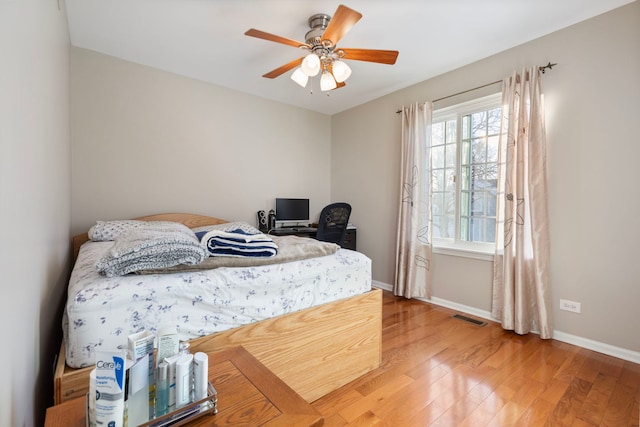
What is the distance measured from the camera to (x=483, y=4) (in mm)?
2020


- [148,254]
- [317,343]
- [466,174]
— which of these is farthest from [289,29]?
[317,343]

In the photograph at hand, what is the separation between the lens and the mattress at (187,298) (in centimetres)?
100

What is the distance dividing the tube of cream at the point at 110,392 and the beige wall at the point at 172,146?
8.60 ft

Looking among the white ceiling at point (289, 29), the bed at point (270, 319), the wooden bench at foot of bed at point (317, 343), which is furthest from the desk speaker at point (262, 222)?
the wooden bench at foot of bed at point (317, 343)

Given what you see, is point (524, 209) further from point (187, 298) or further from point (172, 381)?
point (172, 381)

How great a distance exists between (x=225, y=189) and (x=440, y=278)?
2664mm

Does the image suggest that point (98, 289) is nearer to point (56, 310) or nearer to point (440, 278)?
point (56, 310)

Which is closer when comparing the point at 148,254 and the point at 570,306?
the point at 148,254

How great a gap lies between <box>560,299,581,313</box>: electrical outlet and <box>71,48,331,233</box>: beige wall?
3.06 meters

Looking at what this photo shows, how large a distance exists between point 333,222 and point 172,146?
195 cm

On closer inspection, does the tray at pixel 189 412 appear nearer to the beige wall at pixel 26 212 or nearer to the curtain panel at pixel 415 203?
the beige wall at pixel 26 212

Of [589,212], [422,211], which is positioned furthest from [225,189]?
[589,212]

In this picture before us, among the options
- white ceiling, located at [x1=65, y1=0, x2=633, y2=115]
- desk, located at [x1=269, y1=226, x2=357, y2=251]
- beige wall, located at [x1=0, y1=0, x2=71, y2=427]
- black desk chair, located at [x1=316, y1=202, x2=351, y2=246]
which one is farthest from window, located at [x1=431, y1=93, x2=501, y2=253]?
beige wall, located at [x1=0, y1=0, x2=71, y2=427]

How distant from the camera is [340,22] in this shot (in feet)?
5.81
